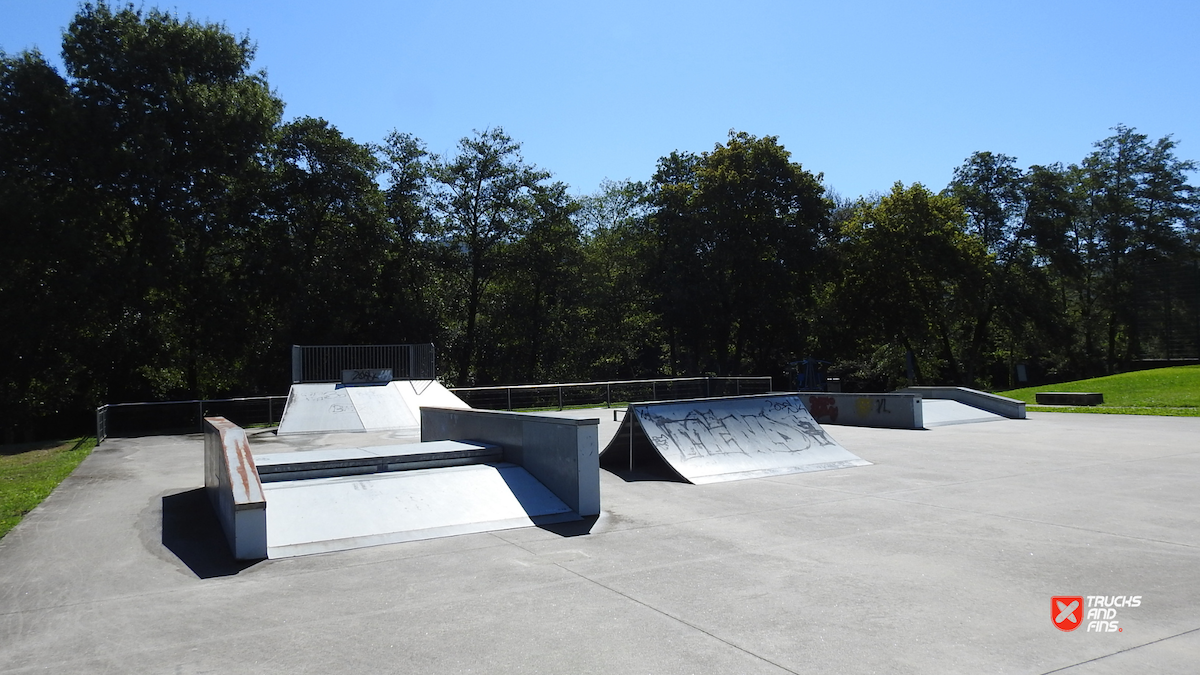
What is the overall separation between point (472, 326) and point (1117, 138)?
42.5 m

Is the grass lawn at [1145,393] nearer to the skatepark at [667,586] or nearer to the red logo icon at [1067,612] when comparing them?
the skatepark at [667,586]

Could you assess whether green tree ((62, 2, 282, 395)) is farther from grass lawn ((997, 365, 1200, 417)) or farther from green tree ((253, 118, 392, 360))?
grass lawn ((997, 365, 1200, 417))

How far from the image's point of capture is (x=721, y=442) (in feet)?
38.7

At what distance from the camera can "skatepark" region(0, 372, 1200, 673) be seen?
4.29 metres

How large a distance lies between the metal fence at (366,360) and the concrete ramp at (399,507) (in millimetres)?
18369

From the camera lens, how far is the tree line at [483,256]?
26344 mm

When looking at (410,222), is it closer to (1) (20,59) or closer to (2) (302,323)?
(2) (302,323)

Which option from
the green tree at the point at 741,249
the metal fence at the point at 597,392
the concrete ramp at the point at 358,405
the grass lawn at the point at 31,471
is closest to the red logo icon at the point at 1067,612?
the grass lawn at the point at 31,471

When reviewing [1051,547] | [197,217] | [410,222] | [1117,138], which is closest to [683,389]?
[410,222]

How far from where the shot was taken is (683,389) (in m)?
30.8

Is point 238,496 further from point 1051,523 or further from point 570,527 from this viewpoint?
point 1051,523

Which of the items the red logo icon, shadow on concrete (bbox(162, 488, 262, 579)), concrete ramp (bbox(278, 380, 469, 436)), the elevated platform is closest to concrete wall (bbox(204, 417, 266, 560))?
the elevated platform

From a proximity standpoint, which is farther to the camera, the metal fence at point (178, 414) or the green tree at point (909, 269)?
the green tree at point (909, 269)

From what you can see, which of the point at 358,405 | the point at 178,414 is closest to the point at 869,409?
the point at 358,405
